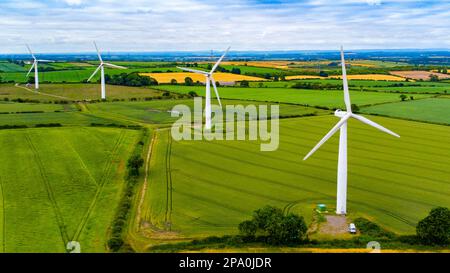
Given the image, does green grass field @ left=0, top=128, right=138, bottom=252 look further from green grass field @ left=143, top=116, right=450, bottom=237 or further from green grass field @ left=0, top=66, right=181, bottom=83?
green grass field @ left=0, top=66, right=181, bottom=83

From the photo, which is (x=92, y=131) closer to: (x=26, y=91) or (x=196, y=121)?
(x=196, y=121)

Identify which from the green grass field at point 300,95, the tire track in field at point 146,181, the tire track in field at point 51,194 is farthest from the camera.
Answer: the green grass field at point 300,95

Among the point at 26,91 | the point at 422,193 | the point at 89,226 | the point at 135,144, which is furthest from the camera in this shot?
the point at 26,91

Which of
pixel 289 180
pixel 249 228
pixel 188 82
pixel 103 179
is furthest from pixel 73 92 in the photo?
pixel 249 228

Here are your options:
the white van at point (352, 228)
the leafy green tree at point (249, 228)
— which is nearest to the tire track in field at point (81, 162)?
the leafy green tree at point (249, 228)

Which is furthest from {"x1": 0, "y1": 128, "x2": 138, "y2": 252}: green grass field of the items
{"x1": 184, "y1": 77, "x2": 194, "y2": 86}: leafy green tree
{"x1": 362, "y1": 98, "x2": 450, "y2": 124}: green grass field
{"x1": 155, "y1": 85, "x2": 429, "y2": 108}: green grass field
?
{"x1": 184, "y1": 77, "x2": 194, "y2": 86}: leafy green tree

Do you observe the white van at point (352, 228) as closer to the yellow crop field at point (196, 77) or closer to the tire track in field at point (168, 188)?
the tire track in field at point (168, 188)

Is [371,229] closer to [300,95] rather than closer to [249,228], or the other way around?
[249,228]
